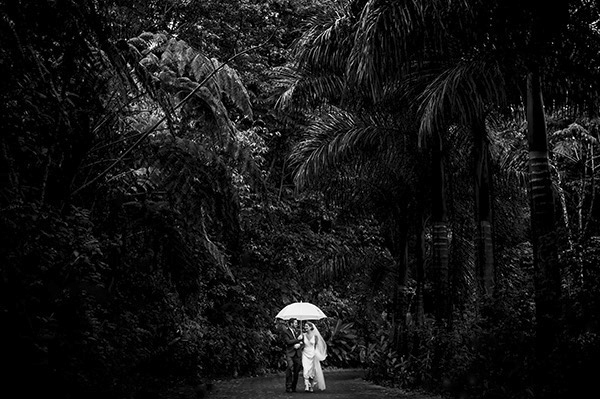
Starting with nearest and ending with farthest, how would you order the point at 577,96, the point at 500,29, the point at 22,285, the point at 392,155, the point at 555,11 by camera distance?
the point at 22,285, the point at 555,11, the point at 500,29, the point at 577,96, the point at 392,155

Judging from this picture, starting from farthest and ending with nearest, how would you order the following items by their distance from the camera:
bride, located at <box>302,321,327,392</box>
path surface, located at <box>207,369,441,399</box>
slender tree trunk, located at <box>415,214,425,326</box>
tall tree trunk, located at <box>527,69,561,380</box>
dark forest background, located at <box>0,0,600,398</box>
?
1. slender tree trunk, located at <box>415,214,425,326</box>
2. bride, located at <box>302,321,327,392</box>
3. path surface, located at <box>207,369,441,399</box>
4. tall tree trunk, located at <box>527,69,561,380</box>
5. dark forest background, located at <box>0,0,600,398</box>

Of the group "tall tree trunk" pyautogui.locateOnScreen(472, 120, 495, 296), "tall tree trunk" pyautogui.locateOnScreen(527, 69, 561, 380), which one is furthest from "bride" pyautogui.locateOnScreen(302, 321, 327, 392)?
"tall tree trunk" pyautogui.locateOnScreen(527, 69, 561, 380)

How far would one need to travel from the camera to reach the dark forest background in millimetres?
7887

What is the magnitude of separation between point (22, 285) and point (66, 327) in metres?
1.69

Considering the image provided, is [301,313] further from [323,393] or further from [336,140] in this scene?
[336,140]

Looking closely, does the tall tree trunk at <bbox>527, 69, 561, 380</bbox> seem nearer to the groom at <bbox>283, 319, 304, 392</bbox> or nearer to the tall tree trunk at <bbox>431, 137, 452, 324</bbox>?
the tall tree trunk at <bbox>431, 137, 452, 324</bbox>

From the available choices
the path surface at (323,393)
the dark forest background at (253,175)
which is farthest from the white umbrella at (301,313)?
the dark forest background at (253,175)

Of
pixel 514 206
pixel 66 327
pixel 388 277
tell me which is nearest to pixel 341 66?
pixel 66 327

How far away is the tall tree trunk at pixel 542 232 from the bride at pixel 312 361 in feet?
25.8

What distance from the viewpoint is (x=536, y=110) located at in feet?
35.6

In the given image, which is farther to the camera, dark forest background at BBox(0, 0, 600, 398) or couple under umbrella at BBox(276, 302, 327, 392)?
couple under umbrella at BBox(276, 302, 327, 392)

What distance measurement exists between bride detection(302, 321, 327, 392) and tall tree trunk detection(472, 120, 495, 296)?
410cm

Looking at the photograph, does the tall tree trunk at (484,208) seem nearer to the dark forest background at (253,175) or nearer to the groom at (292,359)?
the dark forest background at (253,175)

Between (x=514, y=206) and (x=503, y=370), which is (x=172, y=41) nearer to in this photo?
(x=503, y=370)
